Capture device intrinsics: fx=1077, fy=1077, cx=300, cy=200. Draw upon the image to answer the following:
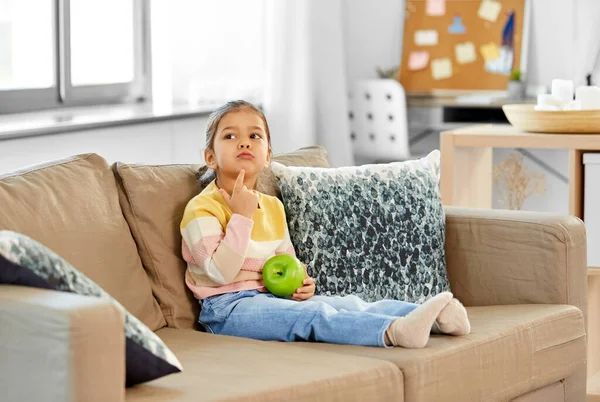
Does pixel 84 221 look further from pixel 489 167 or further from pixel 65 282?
pixel 489 167

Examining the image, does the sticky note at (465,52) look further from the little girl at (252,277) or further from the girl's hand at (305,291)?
the girl's hand at (305,291)

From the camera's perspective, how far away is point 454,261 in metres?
2.64

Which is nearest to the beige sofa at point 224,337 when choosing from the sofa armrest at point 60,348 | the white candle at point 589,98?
the sofa armrest at point 60,348

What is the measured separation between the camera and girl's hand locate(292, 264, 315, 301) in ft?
7.73

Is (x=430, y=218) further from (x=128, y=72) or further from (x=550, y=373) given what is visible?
(x=128, y=72)

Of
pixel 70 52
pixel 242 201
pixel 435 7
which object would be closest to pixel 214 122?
pixel 242 201

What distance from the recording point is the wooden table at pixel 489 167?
3.11m

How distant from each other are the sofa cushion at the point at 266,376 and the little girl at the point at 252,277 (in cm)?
9

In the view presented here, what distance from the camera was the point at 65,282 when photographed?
174 centimetres

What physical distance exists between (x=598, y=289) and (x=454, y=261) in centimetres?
86

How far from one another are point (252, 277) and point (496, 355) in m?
0.55

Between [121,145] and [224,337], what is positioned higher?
[121,145]

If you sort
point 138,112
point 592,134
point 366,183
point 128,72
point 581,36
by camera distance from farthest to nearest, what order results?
1. point 581,36
2. point 128,72
3. point 138,112
4. point 592,134
5. point 366,183

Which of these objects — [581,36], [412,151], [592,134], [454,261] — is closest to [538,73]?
Result: [581,36]
